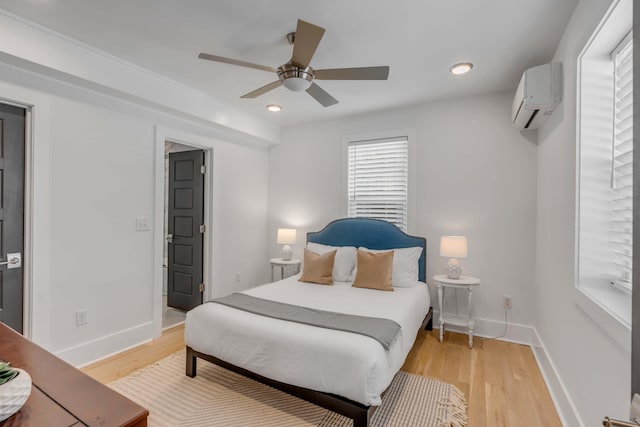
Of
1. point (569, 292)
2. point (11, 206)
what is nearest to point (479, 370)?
point (569, 292)

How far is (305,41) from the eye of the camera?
1.75 m

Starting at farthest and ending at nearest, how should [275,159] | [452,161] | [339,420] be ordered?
[275,159], [452,161], [339,420]

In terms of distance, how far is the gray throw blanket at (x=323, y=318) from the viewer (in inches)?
76.9

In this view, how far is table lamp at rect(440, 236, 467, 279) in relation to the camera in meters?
3.17

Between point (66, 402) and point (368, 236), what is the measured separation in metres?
3.23

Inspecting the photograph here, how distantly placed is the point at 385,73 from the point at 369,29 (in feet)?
1.45

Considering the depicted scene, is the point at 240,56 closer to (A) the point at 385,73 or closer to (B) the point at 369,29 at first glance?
(B) the point at 369,29

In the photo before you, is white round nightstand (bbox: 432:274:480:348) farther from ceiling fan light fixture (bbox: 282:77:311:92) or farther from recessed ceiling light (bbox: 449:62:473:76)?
ceiling fan light fixture (bbox: 282:77:311:92)

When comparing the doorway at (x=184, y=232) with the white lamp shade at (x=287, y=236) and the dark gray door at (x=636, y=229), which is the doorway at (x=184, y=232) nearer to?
the white lamp shade at (x=287, y=236)

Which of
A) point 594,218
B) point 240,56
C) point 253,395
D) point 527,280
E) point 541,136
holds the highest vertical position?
point 240,56

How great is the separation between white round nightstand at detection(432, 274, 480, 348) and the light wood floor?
0.19m

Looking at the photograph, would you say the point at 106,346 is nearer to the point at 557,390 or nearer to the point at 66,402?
the point at 66,402

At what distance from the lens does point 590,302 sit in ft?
5.20

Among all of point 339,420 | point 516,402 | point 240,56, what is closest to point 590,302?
point 516,402
